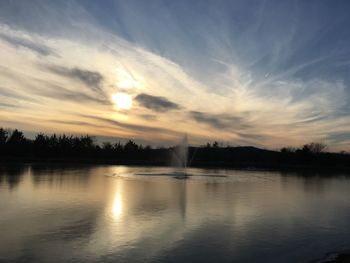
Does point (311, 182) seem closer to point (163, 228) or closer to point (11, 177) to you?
point (11, 177)

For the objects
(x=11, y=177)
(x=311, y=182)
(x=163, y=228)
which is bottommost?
(x=163, y=228)

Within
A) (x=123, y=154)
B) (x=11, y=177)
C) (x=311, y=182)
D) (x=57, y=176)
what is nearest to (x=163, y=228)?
(x=11, y=177)

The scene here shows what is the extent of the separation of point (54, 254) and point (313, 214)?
1714 centimetres

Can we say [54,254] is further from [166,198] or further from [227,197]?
[227,197]

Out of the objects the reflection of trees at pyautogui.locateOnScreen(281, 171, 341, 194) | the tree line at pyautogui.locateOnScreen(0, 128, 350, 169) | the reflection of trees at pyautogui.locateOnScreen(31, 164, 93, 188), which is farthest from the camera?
the tree line at pyautogui.locateOnScreen(0, 128, 350, 169)

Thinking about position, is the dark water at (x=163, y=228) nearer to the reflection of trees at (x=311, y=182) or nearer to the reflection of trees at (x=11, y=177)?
the reflection of trees at (x=11, y=177)

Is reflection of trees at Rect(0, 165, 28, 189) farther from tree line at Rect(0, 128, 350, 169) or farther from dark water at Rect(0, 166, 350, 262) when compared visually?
tree line at Rect(0, 128, 350, 169)

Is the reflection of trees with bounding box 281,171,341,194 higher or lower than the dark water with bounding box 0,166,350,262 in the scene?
higher

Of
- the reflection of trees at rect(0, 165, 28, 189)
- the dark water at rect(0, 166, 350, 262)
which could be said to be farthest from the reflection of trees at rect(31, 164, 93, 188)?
the dark water at rect(0, 166, 350, 262)

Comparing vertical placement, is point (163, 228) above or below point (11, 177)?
below

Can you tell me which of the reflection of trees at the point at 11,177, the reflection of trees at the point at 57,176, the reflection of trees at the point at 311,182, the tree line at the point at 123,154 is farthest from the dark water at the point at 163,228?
the tree line at the point at 123,154

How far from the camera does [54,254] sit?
13.3m

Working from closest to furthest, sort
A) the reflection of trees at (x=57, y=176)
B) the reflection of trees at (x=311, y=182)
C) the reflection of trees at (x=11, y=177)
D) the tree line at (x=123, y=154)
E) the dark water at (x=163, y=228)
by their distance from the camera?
the dark water at (x=163, y=228) < the reflection of trees at (x=11, y=177) < the reflection of trees at (x=57, y=176) < the reflection of trees at (x=311, y=182) < the tree line at (x=123, y=154)

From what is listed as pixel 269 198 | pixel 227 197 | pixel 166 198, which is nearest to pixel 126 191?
pixel 166 198
